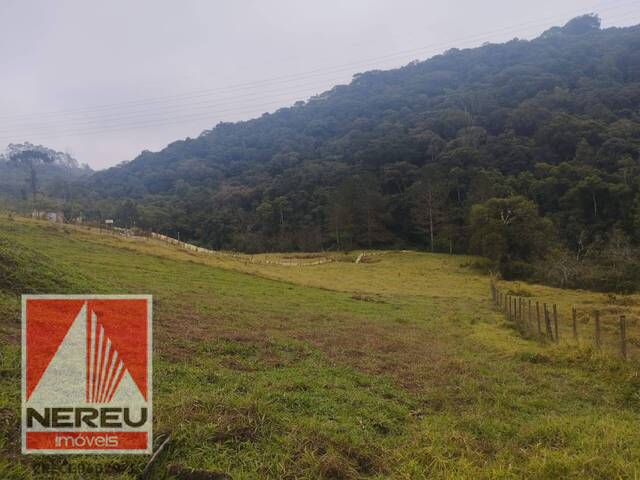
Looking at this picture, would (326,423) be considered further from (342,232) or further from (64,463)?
(342,232)

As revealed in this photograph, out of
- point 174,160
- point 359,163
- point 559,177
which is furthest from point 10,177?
point 559,177

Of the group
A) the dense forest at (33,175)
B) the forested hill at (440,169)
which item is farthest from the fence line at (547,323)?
the dense forest at (33,175)

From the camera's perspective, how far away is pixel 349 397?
6953mm

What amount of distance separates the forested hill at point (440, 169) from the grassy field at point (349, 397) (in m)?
35.0

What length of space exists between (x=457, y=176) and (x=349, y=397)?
213 ft

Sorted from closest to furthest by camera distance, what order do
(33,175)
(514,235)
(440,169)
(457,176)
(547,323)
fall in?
(547,323) → (514,235) → (457,176) → (440,169) → (33,175)

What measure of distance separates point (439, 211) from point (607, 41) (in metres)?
98.4

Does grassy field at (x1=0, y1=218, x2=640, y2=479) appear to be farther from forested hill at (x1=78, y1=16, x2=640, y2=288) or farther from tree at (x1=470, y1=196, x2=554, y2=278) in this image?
forested hill at (x1=78, y1=16, x2=640, y2=288)

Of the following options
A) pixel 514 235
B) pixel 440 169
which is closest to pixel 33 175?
pixel 440 169

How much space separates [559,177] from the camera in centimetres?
5538

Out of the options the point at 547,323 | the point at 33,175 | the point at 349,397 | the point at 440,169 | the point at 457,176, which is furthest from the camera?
the point at 33,175

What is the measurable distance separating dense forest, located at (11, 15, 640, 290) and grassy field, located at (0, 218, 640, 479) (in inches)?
1145

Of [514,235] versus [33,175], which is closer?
[514,235]

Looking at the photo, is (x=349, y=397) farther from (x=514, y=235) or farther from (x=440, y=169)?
(x=440, y=169)
